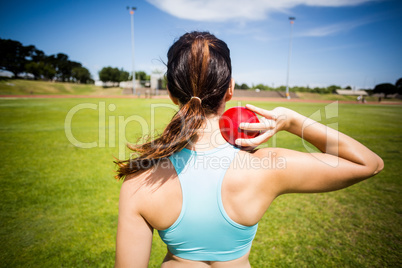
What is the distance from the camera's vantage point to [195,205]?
1.06 m

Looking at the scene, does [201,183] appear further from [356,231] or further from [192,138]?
[356,231]

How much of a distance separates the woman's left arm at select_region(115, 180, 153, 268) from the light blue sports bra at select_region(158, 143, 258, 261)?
125mm

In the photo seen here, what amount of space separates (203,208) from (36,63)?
9305cm

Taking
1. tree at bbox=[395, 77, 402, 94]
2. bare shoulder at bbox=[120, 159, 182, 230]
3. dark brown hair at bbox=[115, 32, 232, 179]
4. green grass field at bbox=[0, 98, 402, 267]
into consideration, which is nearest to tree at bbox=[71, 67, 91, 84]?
green grass field at bbox=[0, 98, 402, 267]

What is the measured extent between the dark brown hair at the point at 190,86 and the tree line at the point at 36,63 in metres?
89.9

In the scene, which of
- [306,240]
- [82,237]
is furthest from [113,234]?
[306,240]

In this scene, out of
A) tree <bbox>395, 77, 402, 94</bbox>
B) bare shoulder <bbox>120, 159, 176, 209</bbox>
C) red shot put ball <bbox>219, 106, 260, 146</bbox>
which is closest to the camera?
bare shoulder <bbox>120, 159, 176, 209</bbox>

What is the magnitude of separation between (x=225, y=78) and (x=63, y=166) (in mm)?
6768

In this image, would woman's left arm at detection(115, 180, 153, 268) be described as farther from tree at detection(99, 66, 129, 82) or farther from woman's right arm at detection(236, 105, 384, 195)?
tree at detection(99, 66, 129, 82)

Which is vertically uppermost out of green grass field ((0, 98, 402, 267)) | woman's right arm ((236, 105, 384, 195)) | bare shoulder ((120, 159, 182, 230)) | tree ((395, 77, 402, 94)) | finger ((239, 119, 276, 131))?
tree ((395, 77, 402, 94))

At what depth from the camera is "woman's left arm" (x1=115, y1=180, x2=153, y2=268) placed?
1.06 meters

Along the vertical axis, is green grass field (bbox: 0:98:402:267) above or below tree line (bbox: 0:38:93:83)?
below

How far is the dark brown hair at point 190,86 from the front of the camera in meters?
1.07

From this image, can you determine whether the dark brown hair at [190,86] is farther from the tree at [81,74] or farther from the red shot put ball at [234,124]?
the tree at [81,74]
